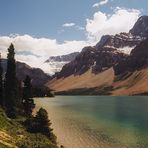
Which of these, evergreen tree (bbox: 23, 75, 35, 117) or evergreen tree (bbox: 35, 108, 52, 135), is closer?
evergreen tree (bbox: 35, 108, 52, 135)

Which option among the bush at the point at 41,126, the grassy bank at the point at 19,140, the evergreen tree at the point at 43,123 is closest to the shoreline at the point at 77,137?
the bush at the point at 41,126

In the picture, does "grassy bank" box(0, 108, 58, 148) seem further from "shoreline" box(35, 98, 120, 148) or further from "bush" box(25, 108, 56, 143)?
"shoreline" box(35, 98, 120, 148)

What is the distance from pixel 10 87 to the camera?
255 feet

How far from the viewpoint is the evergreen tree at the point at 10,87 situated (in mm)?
74894

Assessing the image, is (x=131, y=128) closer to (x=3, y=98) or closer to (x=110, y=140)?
(x=110, y=140)

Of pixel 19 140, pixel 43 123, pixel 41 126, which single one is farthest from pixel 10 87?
pixel 19 140

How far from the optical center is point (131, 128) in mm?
74750

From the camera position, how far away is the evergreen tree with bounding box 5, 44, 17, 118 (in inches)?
2949

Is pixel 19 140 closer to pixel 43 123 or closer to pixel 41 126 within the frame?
pixel 41 126

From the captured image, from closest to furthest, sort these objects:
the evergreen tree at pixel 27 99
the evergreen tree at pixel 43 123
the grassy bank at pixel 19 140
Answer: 1. the grassy bank at pixel 19 140
2. the evergreen tree at pixel 43 123
3. the evergreen tree at pixel 27 99

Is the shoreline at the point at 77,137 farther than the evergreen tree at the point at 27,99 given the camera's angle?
No

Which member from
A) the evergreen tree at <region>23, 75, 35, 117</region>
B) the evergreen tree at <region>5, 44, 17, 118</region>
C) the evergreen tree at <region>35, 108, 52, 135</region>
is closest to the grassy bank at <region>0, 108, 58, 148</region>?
the evergreen tree at <region>35, 108, 52, 135</region>

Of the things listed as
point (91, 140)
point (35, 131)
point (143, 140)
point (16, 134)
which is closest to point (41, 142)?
point (16, 134)

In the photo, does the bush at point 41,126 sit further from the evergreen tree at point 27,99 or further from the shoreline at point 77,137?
the evergreen tree at point 27,99
